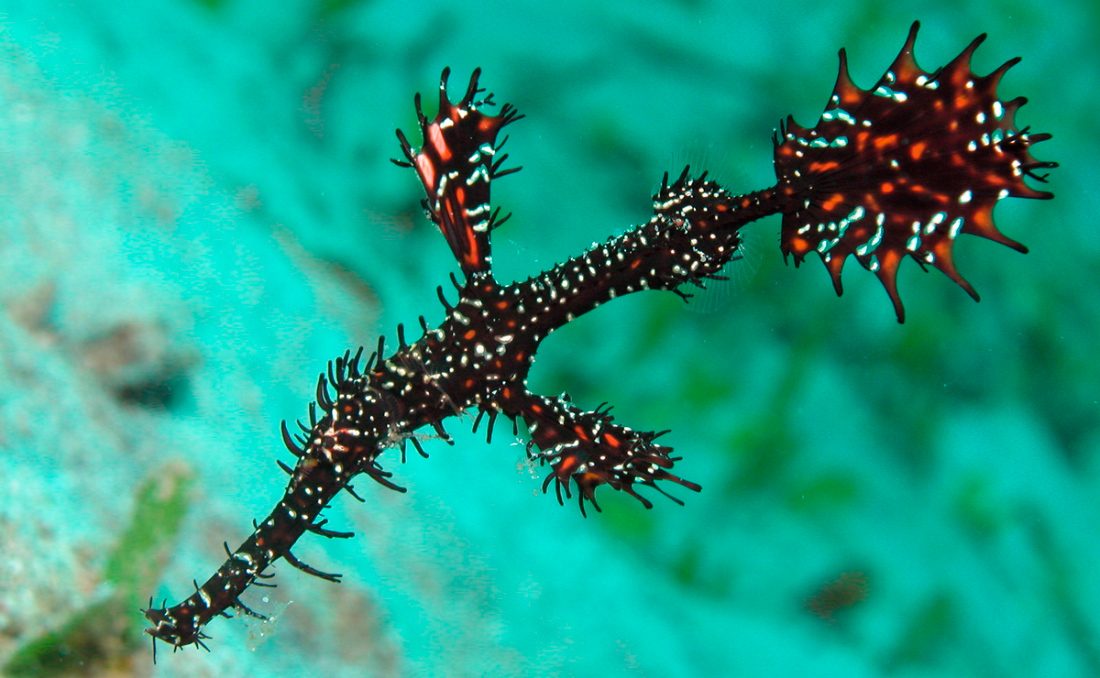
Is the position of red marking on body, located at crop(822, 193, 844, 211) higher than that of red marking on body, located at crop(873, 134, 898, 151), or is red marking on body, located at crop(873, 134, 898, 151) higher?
red marking on body, located at crop(873, 134, 898, 151)

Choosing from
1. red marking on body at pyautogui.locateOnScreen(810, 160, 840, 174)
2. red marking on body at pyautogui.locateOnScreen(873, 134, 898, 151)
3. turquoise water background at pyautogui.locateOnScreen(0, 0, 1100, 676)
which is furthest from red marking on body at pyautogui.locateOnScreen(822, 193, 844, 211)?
turquoise water background at pyautogui.locateOnScreen(0, 0, 1100, 676)

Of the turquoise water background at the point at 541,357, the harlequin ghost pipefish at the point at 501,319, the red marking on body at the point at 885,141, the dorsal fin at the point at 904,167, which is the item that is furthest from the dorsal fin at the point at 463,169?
the red marking on body at the point at 885,141

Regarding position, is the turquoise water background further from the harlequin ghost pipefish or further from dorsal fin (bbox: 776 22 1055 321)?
dorsal fin (bbox: 776 22 1055 321)

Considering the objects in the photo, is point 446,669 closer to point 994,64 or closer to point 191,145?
point 191,145

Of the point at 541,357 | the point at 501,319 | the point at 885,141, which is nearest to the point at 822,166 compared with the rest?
the point at 885,141

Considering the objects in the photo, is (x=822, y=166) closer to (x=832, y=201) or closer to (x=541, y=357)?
(x=832, y=201)

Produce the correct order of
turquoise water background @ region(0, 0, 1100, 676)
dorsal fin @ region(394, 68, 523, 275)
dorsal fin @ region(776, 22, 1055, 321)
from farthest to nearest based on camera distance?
1. turquoise water background @ region(0, 0, 1100, 676)
2. dorsal fin @ region(394, 68, 523, 275)
3. dorsal fin @ region(776, 22, 1055, 321)

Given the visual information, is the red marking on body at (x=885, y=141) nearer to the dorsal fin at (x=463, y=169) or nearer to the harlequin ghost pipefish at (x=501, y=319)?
the harlequin ghost pipefish at (x=501, y=319)

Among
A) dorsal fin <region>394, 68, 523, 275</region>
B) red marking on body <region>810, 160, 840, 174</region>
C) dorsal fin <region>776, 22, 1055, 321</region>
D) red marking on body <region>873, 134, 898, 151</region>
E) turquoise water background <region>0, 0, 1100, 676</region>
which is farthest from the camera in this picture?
turquoise water background <region>0, 0, 1100, 676</region>
